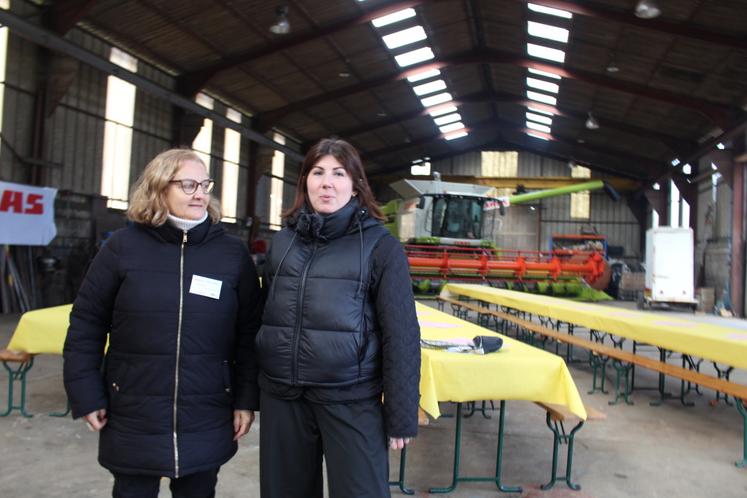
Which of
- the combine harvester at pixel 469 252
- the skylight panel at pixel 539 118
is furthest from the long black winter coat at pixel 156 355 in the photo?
the skylight panel at pixel 539 118

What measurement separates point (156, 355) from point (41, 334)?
2702 millimetres

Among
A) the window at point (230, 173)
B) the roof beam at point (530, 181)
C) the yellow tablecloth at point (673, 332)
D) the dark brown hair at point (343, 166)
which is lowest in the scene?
the yellow tablecloth at point (673, 332)

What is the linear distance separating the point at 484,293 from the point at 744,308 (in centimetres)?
966

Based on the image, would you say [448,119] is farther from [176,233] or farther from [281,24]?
[176,233]

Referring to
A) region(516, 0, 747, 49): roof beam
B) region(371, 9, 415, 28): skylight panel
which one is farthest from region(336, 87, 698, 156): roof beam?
region(516, 0, 747, 49): roof beam

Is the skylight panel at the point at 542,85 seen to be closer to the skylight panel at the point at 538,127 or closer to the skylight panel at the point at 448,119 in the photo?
the skylight panel at the point at 448,119

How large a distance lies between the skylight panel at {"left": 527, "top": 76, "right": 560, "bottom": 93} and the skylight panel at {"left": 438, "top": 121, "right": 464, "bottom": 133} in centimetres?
574

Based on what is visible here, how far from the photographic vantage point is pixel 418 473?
358 centimetres

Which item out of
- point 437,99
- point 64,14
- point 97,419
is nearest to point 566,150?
point 437,99

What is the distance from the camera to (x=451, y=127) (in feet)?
80.0

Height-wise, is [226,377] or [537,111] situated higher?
[537,111]

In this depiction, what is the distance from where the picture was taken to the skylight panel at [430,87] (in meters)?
18.8

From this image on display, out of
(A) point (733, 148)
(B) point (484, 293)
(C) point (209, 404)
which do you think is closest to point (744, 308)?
(A) point (733, 148)

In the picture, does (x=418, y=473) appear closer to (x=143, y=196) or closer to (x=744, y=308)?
(x=143, y=196)
